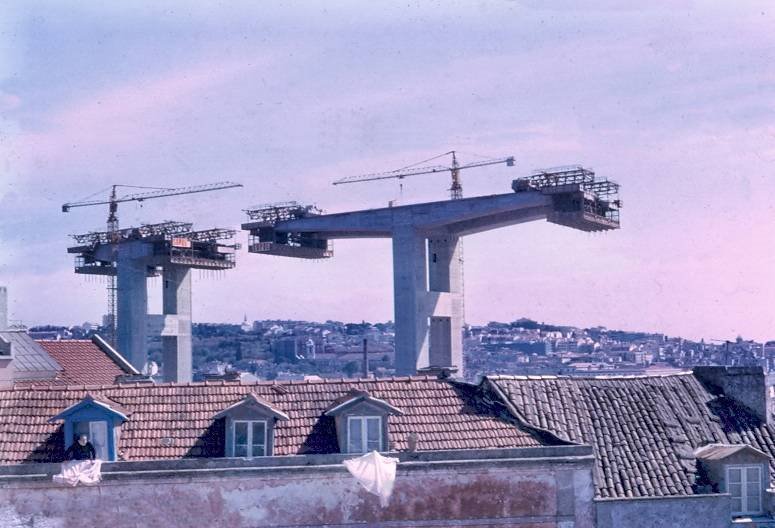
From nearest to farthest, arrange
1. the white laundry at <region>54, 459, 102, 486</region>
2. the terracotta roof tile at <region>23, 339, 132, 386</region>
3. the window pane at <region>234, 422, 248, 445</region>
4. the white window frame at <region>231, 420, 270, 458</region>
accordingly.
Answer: the white laundry at <region>54, 459, 102, 486</region> < the white window frame at <region>231, 420, 270, 458</region> < the window pane at <region>234, 422, 248, 445</region> < the terracotta roof tile at <region>23, 339, 132, 386</region>

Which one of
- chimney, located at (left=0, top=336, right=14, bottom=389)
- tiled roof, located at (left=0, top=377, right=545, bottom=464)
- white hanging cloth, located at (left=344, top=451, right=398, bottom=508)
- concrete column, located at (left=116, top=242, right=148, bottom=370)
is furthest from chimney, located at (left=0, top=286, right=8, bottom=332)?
concrete column, located at (left=116, top=242, right=148, bottom=370)

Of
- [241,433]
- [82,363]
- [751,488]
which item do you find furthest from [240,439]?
[82,363]

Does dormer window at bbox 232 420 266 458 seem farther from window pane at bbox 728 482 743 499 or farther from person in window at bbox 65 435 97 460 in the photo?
window pane at bbox 728 482 743 499

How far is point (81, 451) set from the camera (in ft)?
85.5

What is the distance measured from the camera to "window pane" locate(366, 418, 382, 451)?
1081 inches

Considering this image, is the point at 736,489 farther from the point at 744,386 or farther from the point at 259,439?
the point at 259,439

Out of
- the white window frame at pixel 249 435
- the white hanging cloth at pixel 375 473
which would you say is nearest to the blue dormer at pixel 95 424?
the white window frame at pixel 249 435

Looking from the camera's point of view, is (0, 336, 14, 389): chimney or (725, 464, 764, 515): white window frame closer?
(0, 336, 14, 389): chimney

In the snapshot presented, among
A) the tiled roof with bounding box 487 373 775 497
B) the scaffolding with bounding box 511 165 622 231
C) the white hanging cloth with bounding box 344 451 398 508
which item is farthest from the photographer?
the scaffolding with bounding box 511 165 622 231

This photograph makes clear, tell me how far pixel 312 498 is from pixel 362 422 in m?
2.22

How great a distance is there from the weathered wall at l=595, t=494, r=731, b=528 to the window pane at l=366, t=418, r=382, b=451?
5101mm

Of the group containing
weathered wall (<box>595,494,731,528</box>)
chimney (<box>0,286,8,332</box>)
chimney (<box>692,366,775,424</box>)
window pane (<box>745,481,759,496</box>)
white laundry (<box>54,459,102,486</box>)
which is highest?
chimney (<box>0,286,8,332</box>)

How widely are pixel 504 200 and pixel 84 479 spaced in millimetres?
62154

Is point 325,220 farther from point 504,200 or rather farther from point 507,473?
point 507,473
